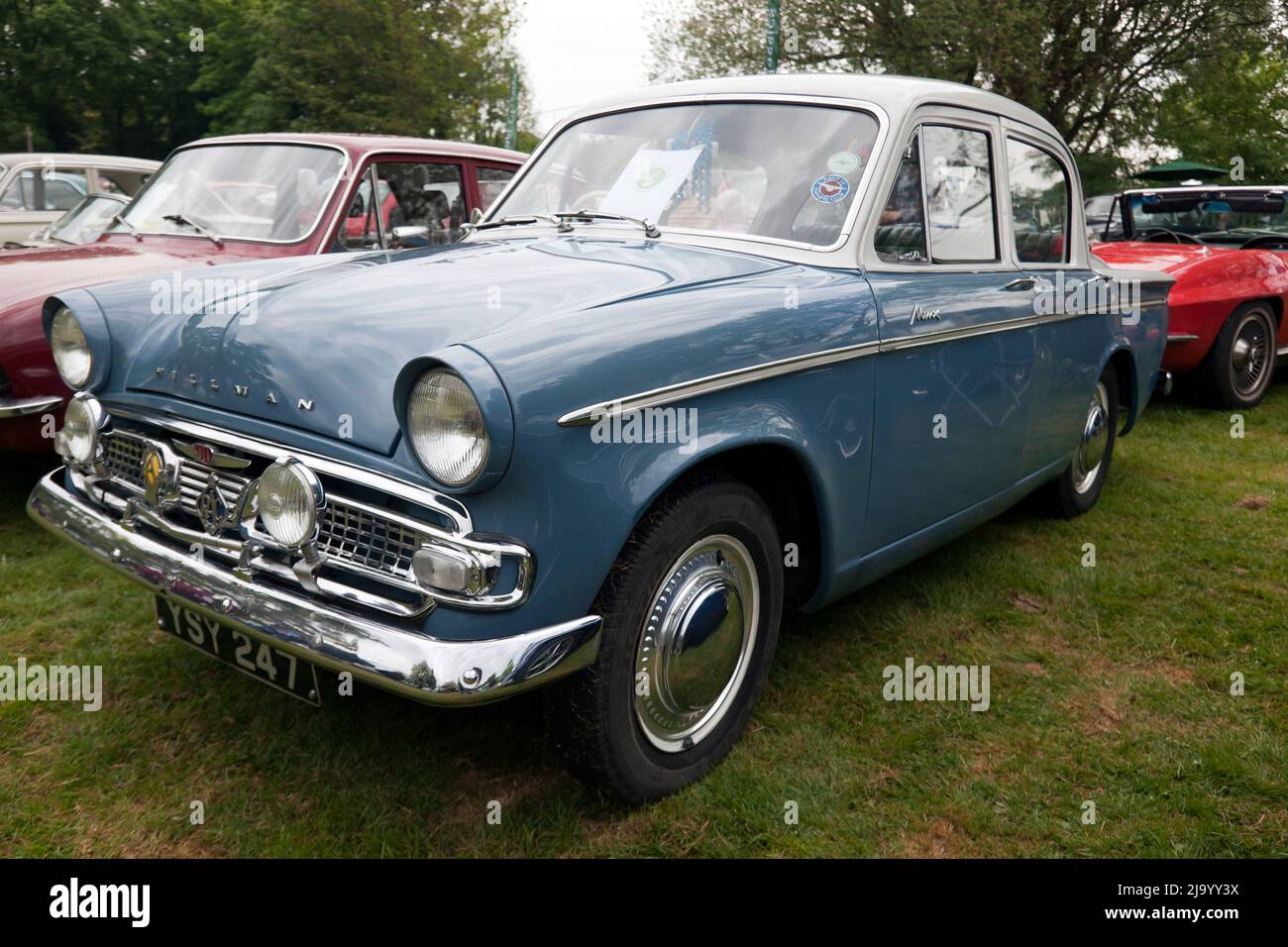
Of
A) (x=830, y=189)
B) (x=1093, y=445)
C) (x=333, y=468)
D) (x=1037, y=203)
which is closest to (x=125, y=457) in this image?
(x=333, y=468)

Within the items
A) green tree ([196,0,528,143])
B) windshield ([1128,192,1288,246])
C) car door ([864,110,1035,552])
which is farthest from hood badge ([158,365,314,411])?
green tree ([196,0,528,143])

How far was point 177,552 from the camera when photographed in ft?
7.77

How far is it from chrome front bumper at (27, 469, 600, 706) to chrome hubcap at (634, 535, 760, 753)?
0.95 ft

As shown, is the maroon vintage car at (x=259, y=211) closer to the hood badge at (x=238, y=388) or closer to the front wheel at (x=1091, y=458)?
the hood badge at (x=238, y=388)

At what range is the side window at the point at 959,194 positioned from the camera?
3.19m

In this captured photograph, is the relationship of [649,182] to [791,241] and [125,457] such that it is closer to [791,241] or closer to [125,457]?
[791,241]

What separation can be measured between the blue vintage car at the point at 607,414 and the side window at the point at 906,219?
0.4 inches

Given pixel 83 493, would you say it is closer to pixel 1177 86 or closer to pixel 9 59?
pixel 1177 86

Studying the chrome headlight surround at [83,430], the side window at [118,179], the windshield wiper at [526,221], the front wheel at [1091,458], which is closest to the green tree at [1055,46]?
A: the side window at [118,179]

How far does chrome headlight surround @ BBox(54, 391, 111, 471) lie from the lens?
8.73 feet

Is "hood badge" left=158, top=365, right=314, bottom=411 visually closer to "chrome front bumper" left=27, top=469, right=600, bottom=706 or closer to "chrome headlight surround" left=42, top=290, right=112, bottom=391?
"chrome headlight surround" left=42, top=290, right=112, bottom=391

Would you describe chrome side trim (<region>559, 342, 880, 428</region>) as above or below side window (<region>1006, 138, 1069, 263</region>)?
below
